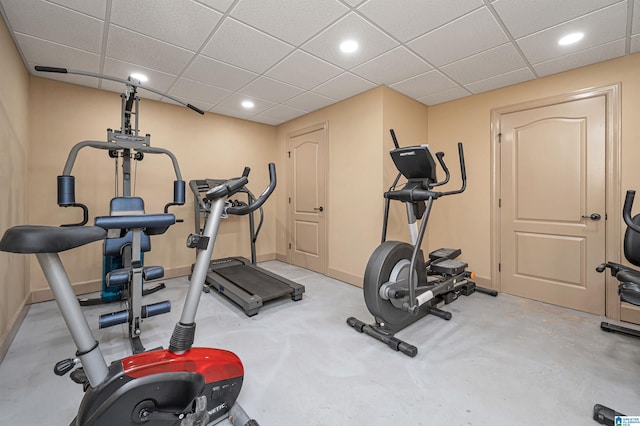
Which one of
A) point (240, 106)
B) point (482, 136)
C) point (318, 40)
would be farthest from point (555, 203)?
point (240, 106)

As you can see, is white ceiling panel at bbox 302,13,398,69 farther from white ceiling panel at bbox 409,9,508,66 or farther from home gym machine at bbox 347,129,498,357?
home gym machine at bbox 347,129,498,357

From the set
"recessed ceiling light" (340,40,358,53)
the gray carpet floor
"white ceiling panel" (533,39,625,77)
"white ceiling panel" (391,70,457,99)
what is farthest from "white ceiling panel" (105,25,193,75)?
"white ceiling panel" (533,39,625,77)

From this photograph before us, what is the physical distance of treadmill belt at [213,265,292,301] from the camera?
10.4 ft

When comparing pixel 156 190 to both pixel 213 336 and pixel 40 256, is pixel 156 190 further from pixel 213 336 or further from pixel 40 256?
pixel 40 256

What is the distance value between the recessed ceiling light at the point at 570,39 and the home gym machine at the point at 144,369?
115 inches

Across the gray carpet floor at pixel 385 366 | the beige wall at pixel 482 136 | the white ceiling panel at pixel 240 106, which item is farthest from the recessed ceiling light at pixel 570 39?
the white ceiling panel at pixel 240 106

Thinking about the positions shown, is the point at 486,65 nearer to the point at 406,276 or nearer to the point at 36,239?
the point at 406,276

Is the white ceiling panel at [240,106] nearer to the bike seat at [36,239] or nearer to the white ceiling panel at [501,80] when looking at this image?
the white ceiling panel at [501,80]

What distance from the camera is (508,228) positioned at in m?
3.50

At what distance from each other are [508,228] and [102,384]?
13.3 ft

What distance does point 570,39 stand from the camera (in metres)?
2.46

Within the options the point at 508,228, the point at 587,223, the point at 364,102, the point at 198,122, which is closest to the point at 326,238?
the point at 364,102

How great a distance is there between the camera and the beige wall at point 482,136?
2.71m

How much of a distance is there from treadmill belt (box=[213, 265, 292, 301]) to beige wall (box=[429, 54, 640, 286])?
2.44 meters
